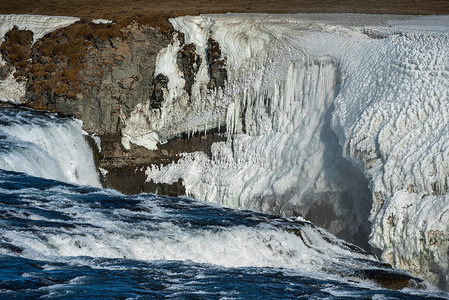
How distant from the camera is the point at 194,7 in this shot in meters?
23.7

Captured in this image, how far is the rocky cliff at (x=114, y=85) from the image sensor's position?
822 inches

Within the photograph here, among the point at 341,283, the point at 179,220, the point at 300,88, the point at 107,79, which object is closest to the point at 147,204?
the point at 179,220

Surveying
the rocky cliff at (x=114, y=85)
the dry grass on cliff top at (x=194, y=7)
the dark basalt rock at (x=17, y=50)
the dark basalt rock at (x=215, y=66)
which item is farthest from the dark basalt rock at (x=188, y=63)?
the dark basalt rock at (x=17, y=50)

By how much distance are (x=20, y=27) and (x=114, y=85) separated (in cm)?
372

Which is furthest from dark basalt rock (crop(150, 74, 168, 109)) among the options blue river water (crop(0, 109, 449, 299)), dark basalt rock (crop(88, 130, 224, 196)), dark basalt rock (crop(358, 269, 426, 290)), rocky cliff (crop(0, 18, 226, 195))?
dark basalt rock (crop(358, 269, 426, 290))

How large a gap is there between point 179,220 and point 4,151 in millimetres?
5581

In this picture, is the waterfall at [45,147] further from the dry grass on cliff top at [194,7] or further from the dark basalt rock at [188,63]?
the dry grass on cliff top at [194,7]

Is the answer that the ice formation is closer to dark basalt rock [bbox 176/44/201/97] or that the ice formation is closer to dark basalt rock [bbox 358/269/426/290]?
dark basalt rock [bbox 176/44/201/97]

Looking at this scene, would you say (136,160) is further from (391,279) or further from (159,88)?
(391,279)

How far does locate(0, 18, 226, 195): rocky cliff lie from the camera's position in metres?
20.9

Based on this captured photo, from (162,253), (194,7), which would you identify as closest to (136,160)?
(194,7)

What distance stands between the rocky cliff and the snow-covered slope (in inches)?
11.7

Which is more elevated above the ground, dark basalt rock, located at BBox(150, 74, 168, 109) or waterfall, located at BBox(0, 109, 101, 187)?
dark basalt rock, located at BBox(150, 74, 168, 109)

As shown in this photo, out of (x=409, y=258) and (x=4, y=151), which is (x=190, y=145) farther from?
(x=409, y=258)
